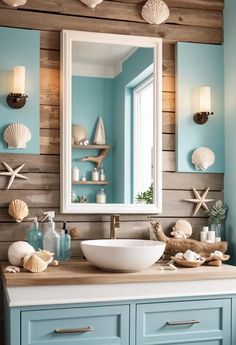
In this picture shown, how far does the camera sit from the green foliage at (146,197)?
326 centimetres

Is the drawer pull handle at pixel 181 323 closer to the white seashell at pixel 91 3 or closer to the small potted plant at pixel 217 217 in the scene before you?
the small potted plant at pixel 217 217

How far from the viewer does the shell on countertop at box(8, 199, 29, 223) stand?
3.02 meters

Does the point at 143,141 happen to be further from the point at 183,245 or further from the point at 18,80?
the point at 18,80

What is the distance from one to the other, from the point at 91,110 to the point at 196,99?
656mm

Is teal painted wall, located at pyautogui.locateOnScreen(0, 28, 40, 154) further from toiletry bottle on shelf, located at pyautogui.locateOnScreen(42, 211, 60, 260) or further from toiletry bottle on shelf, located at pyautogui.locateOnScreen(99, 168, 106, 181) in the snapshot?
toiletry bottle on shelf, located at pyautogui.locateOnScreen(42, 211, 60, 260)

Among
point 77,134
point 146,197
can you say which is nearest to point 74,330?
point 146,197

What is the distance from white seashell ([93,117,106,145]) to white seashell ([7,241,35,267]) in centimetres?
73

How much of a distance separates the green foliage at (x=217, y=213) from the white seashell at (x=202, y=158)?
9.3 inches

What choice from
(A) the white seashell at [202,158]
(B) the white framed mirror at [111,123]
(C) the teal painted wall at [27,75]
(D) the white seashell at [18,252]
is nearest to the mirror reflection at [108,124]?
(B) the white framed mirror at [111,123]

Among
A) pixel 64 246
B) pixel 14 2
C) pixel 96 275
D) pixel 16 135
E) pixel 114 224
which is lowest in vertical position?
pixel 96 275

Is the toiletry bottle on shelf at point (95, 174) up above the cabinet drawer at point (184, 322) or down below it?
above

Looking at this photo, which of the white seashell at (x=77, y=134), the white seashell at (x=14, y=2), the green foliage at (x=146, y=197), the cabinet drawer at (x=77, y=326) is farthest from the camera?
the green foliage at (x=146, y=197)

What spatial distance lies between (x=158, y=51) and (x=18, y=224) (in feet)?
4.26

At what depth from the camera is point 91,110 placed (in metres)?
3.20
